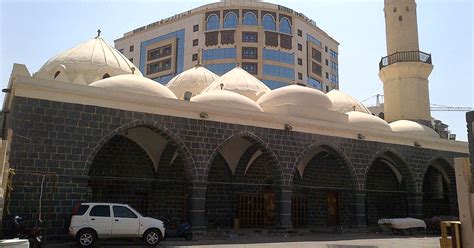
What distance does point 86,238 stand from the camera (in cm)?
1053

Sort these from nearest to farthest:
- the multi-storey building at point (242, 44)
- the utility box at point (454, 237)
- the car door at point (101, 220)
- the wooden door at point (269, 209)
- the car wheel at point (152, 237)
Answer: the utility box at point (454, 237)
the car door at point (101, 220)
the car wheel at point (152, 237)
the wooden door at point (269, 209)
the multi-storey building at point (242, 44)

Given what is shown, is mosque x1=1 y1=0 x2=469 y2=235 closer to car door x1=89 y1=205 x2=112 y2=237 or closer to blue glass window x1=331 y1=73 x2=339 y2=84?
car door x1=89 y1=205 x2=112 y2=237

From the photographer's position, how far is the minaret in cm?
→ 2380

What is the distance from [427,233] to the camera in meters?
18.2

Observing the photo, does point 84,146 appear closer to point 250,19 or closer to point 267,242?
point 267,242

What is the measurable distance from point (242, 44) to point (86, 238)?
3726 centimetres

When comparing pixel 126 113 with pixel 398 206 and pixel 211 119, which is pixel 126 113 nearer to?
pixel 211 119

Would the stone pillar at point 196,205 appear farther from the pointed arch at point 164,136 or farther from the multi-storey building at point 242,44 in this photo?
the multi-storey building at point 242,44

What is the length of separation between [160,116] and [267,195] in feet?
22.8

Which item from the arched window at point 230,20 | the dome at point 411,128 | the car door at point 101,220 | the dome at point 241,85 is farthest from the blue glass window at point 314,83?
the car door at point 101,220

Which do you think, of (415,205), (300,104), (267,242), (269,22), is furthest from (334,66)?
(267,242)

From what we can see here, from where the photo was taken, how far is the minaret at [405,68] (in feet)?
78.1

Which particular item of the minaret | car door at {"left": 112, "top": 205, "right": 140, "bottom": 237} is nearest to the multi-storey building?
the minaret

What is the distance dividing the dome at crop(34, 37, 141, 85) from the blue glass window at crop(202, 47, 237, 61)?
27.1 m
